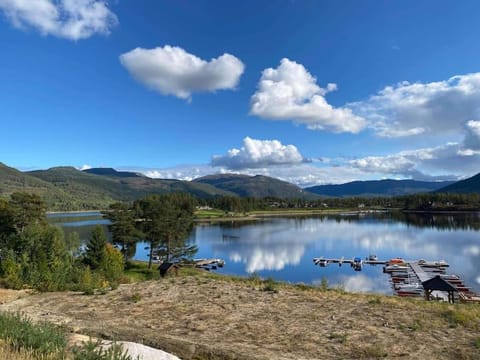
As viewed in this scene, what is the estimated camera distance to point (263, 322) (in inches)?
408

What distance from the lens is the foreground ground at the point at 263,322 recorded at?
8.21 m

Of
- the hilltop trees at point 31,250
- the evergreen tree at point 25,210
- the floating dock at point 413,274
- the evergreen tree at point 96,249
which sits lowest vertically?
the floating dock at point 413,274

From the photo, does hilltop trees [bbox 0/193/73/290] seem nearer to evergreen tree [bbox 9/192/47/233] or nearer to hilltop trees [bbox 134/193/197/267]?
evergreen tree [bbox 9/192/47/233]

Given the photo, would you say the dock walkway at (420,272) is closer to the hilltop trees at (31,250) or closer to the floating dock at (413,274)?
the floating dock at (413,274)

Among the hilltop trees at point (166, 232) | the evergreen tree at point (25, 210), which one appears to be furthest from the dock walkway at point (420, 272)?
the evergreen tree at point (25, 210)

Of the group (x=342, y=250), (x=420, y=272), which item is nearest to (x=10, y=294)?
(x=420, y=272)

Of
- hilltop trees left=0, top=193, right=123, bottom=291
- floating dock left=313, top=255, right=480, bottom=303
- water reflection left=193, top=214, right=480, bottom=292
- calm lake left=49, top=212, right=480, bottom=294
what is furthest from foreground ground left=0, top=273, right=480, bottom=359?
floating dock left=313, top=255, right=480, bottom=303

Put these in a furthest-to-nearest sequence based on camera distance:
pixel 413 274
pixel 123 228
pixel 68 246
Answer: pixel 413 274 → pixel 123 228 → pixel 68 246

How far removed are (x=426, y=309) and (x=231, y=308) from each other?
6105mm

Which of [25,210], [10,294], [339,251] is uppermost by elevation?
[25,210]

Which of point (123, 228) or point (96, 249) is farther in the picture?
point (123, 228)

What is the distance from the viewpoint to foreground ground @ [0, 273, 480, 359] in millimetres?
8211

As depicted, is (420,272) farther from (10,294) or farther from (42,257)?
(10,294)

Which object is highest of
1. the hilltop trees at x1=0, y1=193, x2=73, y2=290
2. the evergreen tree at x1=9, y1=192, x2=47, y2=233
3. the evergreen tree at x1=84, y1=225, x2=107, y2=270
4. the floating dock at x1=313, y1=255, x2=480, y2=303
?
the evergreen tree at x1=9, y1=192, x2=47, y2=233
